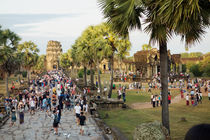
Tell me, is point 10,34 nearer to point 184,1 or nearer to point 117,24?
point 117,24

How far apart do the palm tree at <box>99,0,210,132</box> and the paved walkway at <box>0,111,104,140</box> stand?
5137mm

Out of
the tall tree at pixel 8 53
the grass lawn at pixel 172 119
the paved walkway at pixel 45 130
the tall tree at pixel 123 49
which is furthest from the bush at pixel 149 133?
the tall tree at pixel 8 53

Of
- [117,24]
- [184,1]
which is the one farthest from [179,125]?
[184,1]

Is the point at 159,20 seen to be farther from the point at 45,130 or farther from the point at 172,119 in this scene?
the point at 172,119

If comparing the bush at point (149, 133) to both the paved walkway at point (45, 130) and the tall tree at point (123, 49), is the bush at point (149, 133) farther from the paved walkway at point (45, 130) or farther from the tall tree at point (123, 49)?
the tall tree at point (123, 49)

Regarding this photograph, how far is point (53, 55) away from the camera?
12938 centimetres

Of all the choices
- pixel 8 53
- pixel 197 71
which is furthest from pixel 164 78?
pixel 197 71

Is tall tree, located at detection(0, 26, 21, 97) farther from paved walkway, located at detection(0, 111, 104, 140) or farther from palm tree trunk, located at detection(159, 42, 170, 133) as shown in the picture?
palm tree trunk, located at detection(159, 42, 170, 133)

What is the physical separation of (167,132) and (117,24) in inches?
167

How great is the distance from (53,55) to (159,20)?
126m

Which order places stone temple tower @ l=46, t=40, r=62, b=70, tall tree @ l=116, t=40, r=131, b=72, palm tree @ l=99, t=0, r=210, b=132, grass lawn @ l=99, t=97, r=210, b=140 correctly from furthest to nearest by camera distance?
stone temple tower @ l=46, t=40, r=62, b=70
tall tree @ l=116, t=40, r=131, b=72
grass lawn @ l=99, t=97, r=210, b=140
palm tree @ l=99, t=0, r=210, b=132

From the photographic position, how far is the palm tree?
663cm

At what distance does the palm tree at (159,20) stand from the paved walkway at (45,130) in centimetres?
514

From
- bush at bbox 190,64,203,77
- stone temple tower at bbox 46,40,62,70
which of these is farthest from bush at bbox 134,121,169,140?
stone temple tower at bbox 46,40,62,70
